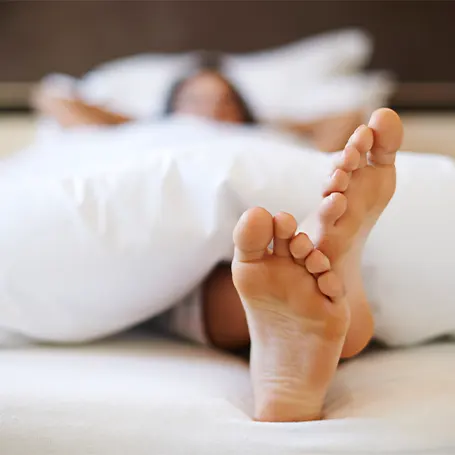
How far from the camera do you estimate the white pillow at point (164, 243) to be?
1.99 feet

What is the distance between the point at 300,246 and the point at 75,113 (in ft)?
3.66

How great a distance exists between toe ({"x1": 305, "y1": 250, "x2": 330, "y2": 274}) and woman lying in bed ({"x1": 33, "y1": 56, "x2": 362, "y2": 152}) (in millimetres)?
939

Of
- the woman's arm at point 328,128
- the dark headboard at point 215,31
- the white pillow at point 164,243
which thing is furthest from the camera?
the dark headboard at point 215,31

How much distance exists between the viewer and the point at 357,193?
525 millimetres

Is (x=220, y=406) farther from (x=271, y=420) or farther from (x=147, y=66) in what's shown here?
(x=147, y=66)

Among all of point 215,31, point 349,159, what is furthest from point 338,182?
point 215,31

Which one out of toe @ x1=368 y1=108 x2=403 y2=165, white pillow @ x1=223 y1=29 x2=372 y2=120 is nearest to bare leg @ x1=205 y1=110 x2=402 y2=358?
toe @ x1=368 y1=108 x2=403 y2=165

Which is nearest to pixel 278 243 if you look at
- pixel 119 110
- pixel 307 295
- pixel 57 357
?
pixel 307 295

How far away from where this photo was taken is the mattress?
19.3 inches

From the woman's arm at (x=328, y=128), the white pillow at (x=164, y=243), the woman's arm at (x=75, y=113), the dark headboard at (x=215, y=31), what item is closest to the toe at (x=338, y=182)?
the white pillow at (x=164, y=243)

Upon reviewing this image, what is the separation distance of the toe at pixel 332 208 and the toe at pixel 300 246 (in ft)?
0.09

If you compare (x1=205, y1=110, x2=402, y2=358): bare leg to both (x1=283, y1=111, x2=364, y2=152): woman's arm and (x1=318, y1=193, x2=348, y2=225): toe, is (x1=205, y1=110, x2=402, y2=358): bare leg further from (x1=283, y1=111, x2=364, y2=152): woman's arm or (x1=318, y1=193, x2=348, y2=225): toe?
(x1=283, y1=111, x2=364, y2=152): woman's arm

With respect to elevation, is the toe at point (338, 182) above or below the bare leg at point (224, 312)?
above

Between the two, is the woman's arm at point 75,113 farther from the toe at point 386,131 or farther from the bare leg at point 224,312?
the toe at point 386,131
